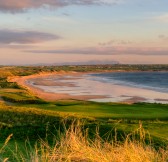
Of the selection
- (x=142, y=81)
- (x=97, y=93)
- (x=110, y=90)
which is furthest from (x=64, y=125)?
(x=142, y=81)

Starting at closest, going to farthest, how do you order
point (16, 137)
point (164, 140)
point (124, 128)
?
1. point (164, 140)
2. point (16, 137)
3. point (124, 128)

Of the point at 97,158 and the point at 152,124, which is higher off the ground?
the point at 97,158

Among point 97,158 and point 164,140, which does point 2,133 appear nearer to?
point 164,140

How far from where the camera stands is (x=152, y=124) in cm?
2056

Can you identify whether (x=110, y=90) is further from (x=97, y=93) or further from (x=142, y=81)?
(x=142, y=81)

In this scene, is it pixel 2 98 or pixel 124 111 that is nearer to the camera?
pixel 124 111

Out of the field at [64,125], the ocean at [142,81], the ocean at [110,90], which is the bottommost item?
the ocean at [142,81]

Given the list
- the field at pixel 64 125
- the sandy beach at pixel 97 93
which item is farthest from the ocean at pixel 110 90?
the field at pixel 64 125

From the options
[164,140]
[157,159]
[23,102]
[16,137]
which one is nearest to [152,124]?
[164,140]

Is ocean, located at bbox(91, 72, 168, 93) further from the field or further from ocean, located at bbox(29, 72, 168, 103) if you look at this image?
the field

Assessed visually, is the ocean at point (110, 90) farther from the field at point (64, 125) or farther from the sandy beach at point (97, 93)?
the field at point (64, 125)

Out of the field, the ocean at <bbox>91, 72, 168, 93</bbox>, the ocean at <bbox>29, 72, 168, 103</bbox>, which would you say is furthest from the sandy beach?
the field

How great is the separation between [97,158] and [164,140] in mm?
8698

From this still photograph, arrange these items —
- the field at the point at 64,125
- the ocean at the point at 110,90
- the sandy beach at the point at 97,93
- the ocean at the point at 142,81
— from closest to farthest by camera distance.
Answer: the field at the point at 64,125 → the sandy beach at the point at 97,93 → the ocean at the point at 110,90 → the ocean at the point at 142,81
